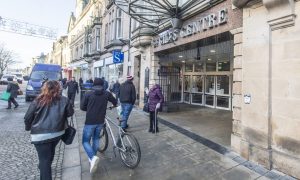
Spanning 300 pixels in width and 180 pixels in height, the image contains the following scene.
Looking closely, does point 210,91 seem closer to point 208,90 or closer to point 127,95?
point 208,90

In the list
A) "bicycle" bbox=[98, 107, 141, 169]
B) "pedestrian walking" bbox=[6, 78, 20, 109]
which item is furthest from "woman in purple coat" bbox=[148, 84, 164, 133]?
"pedestrian walking" bbox=[6, 78, 20, 109]

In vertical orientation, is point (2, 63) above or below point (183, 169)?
above

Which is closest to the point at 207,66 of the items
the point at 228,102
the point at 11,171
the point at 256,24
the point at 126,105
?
the point at 228,102

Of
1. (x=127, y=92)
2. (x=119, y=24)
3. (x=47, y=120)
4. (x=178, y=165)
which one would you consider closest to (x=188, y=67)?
(x=119, y=24)

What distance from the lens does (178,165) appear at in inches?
214

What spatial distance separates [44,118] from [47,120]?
0.05m

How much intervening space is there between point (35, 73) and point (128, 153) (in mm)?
16490

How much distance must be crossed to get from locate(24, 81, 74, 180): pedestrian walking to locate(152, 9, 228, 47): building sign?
485 cm

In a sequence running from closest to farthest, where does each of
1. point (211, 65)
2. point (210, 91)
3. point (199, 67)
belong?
point (211, 65) < point (210, 91) < point (199, 67)

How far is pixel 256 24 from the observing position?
5.58 m

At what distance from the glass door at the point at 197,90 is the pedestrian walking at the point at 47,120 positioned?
12733 mm

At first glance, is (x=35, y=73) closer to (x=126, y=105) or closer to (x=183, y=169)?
(x=126, y=105)

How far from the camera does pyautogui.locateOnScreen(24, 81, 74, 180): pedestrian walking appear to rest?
379 centimetres

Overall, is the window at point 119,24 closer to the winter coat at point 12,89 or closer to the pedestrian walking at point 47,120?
the winter coat at point 12,89
